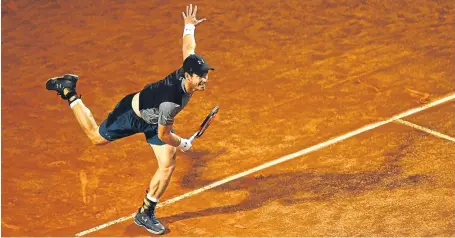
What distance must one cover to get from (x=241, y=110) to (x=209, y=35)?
105 inches

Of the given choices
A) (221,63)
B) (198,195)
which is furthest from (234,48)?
(198,195)

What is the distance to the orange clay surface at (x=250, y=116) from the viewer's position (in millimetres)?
11508

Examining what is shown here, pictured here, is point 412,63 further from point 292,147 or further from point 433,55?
point 292,147

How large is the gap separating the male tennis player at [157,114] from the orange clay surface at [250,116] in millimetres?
514

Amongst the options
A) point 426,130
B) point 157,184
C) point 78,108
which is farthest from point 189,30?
point 426,130

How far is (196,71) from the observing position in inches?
407

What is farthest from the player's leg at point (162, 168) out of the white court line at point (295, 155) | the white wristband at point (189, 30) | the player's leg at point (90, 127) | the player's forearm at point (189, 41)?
the white wristband at point (189, 30)

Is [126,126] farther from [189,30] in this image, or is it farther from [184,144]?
[189,30]

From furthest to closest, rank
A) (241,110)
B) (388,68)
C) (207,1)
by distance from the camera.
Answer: (207,1)
(388,68)
(241,110)

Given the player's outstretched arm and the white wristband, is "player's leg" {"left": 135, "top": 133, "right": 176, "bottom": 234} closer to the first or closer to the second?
the player's outstretched arm

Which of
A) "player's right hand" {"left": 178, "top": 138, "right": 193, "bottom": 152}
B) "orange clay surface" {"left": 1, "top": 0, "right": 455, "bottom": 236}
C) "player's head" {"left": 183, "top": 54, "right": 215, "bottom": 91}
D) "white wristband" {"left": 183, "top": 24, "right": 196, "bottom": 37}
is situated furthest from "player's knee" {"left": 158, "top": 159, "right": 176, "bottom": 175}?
"white wristband" {"left": 183, "top": 24, "right": 196, "bottom": 37}

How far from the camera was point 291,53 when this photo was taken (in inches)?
606

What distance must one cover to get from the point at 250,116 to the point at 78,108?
9.14 feet

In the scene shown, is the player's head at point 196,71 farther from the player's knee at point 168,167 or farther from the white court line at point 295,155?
the white court line at point 295,155
